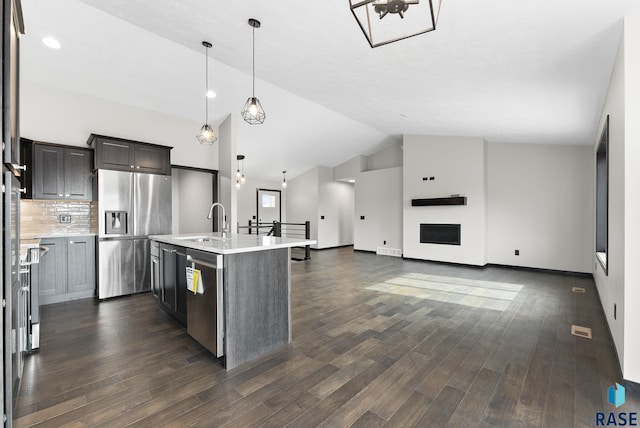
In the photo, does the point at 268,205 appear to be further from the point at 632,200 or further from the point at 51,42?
the point at 632,200

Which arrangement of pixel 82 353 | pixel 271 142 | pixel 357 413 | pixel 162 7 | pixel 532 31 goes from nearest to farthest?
pixel 357 413 → pixel 532 31 → pixel 82 353 → pixel 162 7 → pixel 271 142

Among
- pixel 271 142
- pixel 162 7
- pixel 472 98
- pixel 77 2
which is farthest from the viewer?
pixel 271 142

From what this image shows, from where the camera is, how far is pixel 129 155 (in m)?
4.52

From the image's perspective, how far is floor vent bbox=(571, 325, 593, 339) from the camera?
2988 mm

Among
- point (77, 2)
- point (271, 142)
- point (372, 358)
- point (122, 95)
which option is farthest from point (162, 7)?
point (271, 142)

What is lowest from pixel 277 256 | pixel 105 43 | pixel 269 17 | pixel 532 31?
pixel 277 256

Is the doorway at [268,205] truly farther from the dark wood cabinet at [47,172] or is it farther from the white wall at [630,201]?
the white wall at [630,201]

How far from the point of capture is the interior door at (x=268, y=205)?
9.98m

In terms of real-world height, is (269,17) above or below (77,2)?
below

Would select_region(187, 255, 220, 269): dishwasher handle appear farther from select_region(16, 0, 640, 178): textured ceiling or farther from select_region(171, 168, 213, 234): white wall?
select_region(171, 168, 213, 234): white wall

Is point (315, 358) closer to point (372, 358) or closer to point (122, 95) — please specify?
point (372, 358)

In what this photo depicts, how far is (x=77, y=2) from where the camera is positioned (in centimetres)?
305

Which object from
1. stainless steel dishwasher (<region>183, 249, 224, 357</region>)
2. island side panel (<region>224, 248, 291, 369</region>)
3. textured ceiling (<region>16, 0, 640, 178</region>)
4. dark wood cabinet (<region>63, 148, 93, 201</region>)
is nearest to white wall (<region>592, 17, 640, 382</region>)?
textured ceiling (<region>16, 0, 640, 178</region>)

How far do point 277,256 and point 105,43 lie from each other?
3.40m
